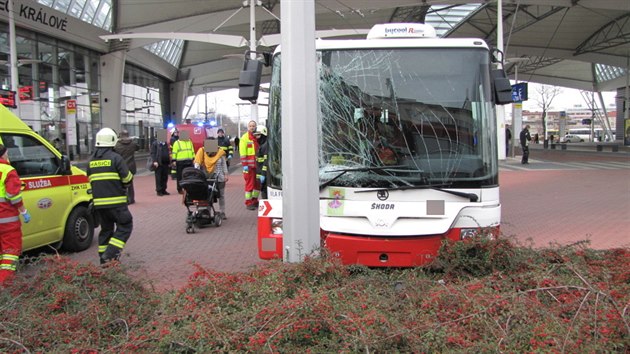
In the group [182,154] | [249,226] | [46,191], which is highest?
[182,154]

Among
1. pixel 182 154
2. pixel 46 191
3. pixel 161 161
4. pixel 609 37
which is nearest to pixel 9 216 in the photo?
pixel 46 191

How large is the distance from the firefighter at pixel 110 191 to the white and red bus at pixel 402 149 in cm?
201

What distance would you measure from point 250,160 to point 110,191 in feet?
17.1

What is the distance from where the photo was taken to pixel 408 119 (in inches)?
195

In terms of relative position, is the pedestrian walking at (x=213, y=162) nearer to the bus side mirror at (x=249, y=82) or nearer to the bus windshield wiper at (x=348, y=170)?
the bus side mirror at (x=249, y=82)

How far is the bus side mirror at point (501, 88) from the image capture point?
489cm

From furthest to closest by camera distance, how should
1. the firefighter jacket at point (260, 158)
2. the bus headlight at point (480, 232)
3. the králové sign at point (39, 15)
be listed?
1. the králové sign at point (39, 15)
2. the firefighter jacket at point (260, 158)
3. the bus headlight at point (480, 232)

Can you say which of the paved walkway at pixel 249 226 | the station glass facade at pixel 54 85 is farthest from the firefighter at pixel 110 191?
the station glass facade at pixel 54 85

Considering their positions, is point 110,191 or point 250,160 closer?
point 110,191

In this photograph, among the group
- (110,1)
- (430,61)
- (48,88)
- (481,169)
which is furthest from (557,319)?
(110,1)

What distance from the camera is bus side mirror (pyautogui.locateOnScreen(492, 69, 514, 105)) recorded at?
4895mm

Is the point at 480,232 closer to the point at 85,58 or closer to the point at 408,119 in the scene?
the point at 408,119

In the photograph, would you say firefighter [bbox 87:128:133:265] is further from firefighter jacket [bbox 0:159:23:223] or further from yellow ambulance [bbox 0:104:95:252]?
yellow ambulance [bbox 0:104:95:252]

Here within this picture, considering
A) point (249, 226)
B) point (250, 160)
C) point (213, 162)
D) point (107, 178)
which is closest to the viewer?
point (107, 178)
